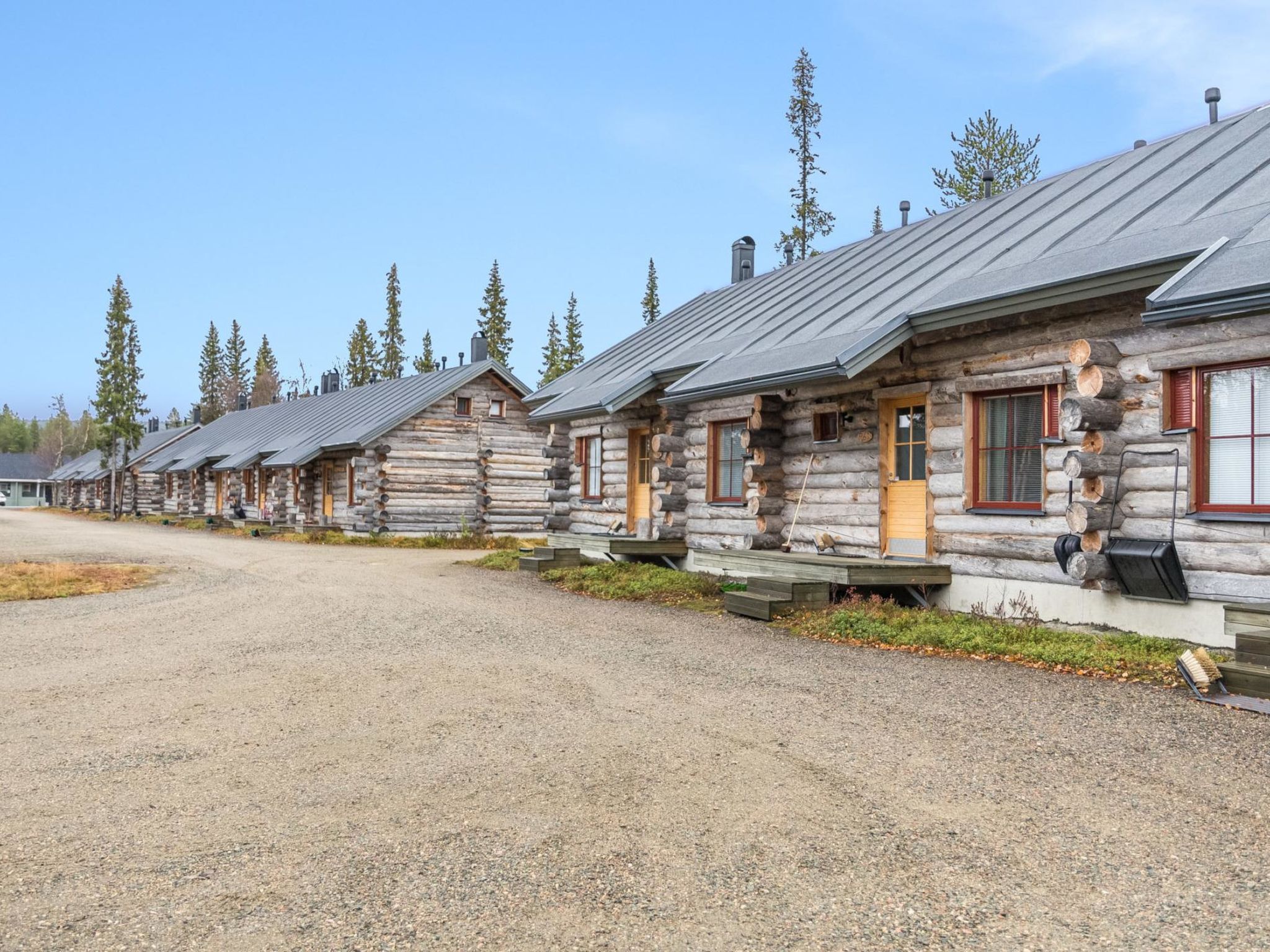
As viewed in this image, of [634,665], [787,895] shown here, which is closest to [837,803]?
[787,895]

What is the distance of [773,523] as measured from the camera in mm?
13805

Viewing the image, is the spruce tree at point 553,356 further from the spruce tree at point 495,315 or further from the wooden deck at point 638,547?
the wooden deck at point 638,547

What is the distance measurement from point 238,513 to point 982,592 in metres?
33.7

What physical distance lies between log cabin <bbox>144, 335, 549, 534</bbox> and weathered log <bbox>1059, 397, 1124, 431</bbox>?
1800cm

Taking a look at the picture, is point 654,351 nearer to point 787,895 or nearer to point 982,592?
point 982,592

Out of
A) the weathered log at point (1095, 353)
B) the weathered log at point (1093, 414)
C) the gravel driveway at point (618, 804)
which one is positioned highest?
the weathered log at point (1095, 353)

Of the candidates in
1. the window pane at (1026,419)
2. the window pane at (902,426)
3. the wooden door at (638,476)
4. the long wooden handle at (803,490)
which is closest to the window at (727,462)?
the long wooden handle at (803,490)

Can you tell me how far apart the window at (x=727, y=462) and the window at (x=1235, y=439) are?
706cm

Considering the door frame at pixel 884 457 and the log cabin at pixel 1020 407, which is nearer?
the log cabin at pixel 1020 407

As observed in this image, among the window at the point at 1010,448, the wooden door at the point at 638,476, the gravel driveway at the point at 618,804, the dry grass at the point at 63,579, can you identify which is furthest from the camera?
the wooden door at the point at 638,476

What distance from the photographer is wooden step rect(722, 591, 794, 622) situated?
37.8 ft

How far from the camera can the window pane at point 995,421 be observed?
35.4ft

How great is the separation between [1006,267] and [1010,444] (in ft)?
7.06

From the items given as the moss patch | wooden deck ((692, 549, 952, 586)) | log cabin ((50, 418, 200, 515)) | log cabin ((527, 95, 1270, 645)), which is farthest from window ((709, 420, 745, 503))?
log cabin ((50, 418, 200, 515))
